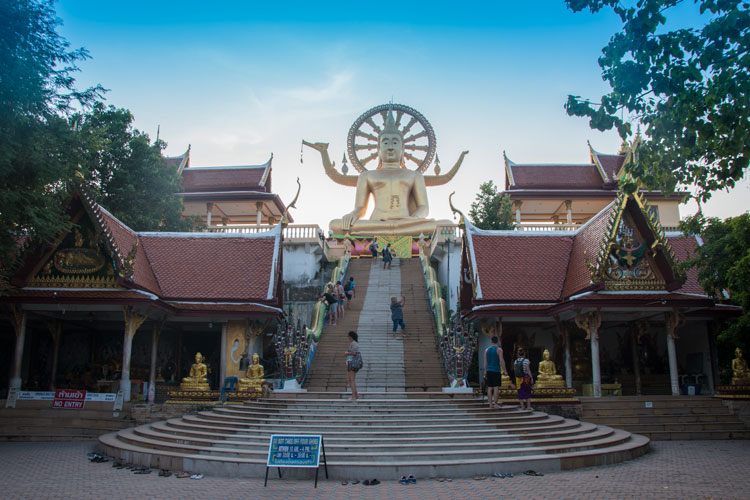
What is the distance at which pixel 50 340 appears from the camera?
18.5 meters

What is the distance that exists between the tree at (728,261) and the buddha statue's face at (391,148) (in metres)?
18.5

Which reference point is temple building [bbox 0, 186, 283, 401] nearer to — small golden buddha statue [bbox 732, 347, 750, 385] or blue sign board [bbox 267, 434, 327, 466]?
blue sign board [bbox 267, 434, 327, 466]

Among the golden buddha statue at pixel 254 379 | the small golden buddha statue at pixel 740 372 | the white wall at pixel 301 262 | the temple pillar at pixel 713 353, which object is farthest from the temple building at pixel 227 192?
the small golden buddha statue at pixel 740 372

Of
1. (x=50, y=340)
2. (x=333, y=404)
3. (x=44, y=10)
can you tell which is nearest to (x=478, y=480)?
(x=333, y=404)

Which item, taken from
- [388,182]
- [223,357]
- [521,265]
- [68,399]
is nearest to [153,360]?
[223,357]

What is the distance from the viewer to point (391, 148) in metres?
32.3

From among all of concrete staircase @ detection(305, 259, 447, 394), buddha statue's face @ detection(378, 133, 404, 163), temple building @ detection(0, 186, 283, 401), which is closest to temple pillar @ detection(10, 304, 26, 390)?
temple building @ detection(0, 186, 283, 401)

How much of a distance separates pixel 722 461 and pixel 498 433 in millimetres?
3523

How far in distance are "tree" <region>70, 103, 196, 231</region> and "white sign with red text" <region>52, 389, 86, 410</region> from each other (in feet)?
34.9

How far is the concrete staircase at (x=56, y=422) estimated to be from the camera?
13.2 metres

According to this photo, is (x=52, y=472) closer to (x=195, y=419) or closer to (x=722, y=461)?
(x=195, y=419)

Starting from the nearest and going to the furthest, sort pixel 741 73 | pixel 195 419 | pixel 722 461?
1. pixel 741 73
2. pixel 722 461
3. pixel 195 419

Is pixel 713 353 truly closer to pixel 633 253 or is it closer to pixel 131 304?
pixel 633 253

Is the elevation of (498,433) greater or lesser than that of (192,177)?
lesser
